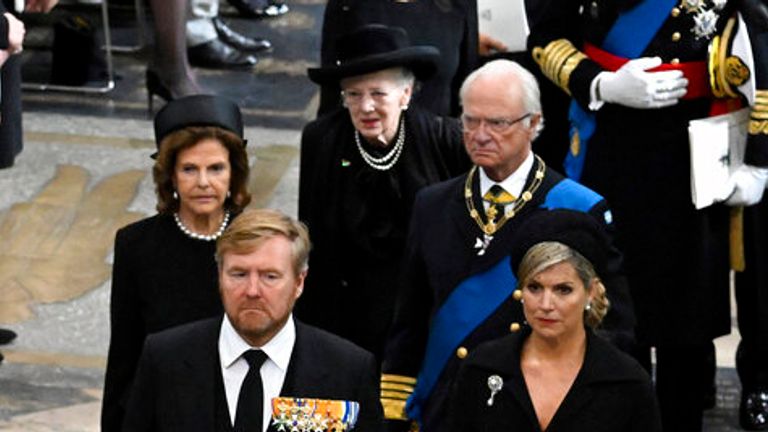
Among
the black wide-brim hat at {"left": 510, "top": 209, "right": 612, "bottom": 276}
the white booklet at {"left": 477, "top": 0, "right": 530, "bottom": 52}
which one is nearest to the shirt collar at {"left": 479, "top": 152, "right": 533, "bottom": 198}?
the black wide-brim hat at {"left": 510, "top": 209, "right": 612, "bottom": 276}

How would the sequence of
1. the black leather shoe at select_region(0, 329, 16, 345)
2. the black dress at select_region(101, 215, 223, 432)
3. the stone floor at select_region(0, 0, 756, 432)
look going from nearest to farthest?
1. the black dress at select_region(101, 215, 223, 432)
2. the stone floor at select_region(0, 0, 756, 432)
3. the black leather shoe at select_region(0, 329, 16, 345)

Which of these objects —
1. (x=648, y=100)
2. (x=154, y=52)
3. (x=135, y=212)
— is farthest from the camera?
(x=154, y=52)

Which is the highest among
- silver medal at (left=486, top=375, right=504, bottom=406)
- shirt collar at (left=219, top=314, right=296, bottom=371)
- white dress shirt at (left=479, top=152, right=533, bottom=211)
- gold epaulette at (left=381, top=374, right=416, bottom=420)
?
white dress shirt at (left=479, top=152, right=533, bottom=211)

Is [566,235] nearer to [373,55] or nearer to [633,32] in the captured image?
[373,55]

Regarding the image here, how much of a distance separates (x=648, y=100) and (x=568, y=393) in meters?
1.64

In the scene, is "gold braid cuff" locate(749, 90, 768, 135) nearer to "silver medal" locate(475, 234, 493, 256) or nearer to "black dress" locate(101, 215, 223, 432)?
"silver medal" locate(475, 234, 493, 256)

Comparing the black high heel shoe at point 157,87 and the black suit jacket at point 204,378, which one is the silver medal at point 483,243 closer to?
the black suit jacket at point 204,378

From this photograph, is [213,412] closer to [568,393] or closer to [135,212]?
[568,393]

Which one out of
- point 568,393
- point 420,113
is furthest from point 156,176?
point 568,393

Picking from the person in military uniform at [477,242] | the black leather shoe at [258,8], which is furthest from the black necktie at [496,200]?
the black leather shoe at [258,8]

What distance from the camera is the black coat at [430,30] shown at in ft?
24.8

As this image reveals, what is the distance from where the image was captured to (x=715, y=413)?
7.91m

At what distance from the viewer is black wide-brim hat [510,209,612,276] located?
18.4ft

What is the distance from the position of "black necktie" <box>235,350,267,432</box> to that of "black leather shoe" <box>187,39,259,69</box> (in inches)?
248
